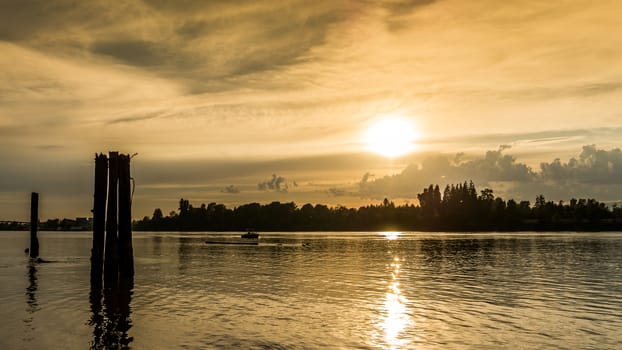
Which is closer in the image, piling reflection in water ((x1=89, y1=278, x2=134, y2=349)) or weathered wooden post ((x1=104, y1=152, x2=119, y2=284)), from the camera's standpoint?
piling reflection in water ((x1=89, y1=278, x2=134, y2=349))

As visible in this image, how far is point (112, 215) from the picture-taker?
34.8m

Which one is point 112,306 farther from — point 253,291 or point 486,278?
point 486,278

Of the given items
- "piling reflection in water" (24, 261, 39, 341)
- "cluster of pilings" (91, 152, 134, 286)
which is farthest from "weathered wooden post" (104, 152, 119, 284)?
"piling reflection in water" (24, 261, 39, 341)

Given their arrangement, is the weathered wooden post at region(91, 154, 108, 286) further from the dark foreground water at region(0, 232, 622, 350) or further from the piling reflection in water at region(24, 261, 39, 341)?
the piling reflection in water at region(24, 261, 39, 341)

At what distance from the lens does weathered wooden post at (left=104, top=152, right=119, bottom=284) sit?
3481 cm

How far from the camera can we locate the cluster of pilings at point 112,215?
3503cm

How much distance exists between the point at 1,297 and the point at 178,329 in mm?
15943

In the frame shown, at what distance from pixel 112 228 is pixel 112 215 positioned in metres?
0.86

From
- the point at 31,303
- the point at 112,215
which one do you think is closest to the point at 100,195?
the point at 112,215

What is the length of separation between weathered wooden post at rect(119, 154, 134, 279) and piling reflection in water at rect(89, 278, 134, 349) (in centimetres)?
88

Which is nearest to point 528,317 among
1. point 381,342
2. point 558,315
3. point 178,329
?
point 558,315

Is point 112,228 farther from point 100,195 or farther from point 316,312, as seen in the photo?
point 316,312

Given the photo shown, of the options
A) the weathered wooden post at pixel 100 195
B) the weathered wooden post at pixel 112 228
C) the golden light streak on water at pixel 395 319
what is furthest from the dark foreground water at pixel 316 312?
the weathered wooden post at pixel 100 195

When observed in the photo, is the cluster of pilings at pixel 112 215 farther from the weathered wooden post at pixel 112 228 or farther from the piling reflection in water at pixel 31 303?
the piling reflection in water at pixel 31 303
